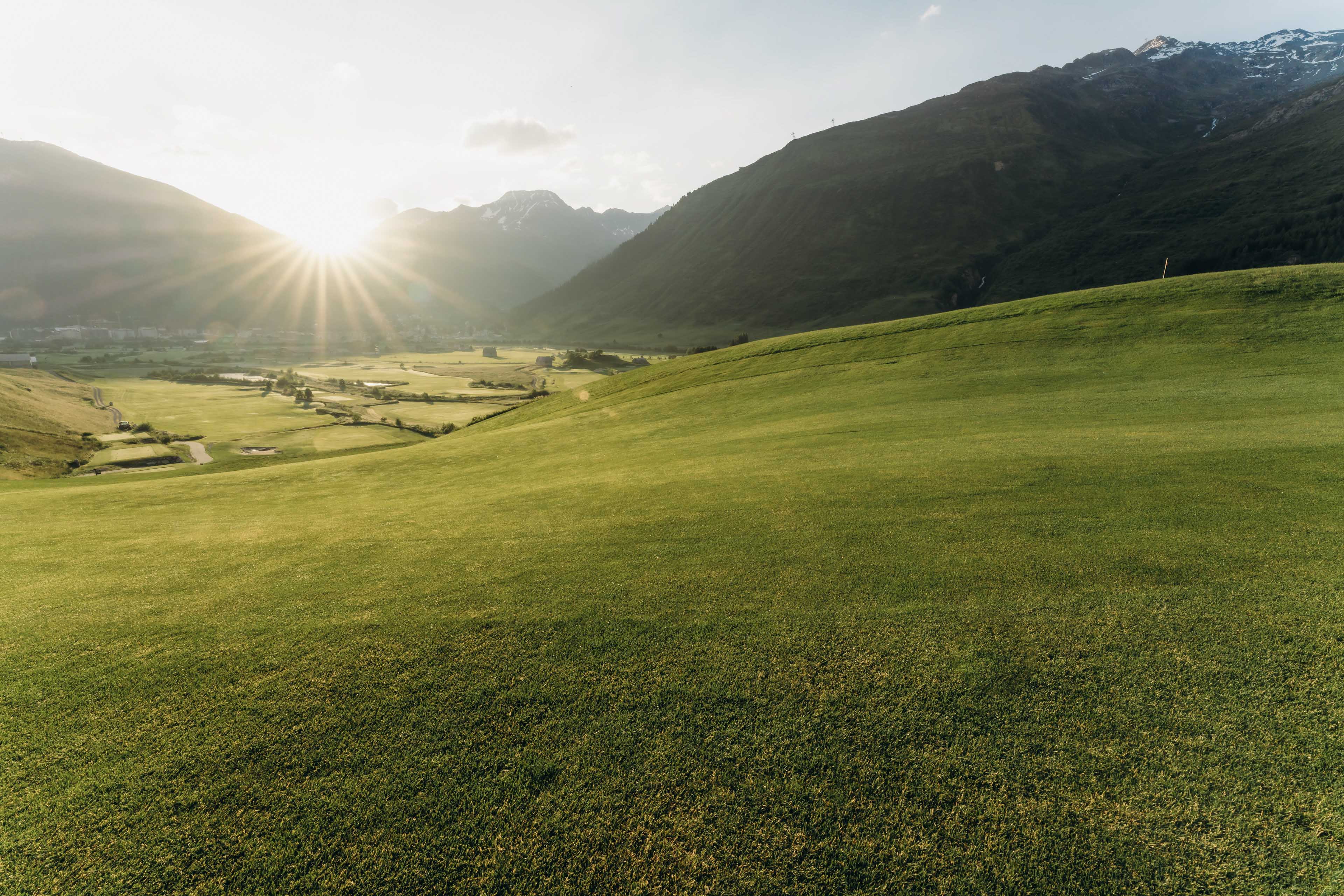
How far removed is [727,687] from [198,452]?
6727 cm

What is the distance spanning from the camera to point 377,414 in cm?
7731

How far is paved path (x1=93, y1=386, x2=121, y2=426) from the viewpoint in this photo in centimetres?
6619

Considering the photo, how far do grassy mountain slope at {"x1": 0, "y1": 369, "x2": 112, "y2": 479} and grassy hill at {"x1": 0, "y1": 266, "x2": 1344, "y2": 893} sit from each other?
42.6m

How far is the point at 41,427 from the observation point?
52094 mm

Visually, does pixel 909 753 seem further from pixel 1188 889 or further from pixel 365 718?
pixel 365 718

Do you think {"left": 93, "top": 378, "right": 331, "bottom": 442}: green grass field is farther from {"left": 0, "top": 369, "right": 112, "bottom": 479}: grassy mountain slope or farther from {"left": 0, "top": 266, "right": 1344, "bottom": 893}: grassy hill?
{"left": 0, "top": 266, "right": 1344, "bottom": 893}: grassy hill

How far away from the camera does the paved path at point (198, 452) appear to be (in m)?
48.4

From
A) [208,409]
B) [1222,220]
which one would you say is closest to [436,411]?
[208,409]

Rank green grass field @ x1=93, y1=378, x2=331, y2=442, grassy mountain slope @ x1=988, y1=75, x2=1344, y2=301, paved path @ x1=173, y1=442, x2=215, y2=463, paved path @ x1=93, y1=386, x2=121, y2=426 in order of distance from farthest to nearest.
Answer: grassy mountain slope @ x1=988, y1=75, x2=1344, y2=301 → paved path @ x1=93, y1=386, x2=121, y2=426 → green grass field @ x1=93, y1=378, x2=331, y2=442 → paved path @ x1=173, y1=442, x2=215, y2=463

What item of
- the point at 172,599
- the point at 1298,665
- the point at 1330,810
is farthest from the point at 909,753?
the point at 172,599

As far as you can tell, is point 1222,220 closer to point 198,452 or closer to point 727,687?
point 727,687

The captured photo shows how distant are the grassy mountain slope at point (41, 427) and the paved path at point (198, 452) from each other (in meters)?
6.95

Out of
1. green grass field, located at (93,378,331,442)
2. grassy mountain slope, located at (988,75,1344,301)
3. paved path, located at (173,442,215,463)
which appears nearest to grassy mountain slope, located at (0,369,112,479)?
green grass field, located at (93,378,331,442)

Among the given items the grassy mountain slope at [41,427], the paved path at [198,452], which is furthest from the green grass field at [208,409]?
the grassy mountain slope at [41,427]
